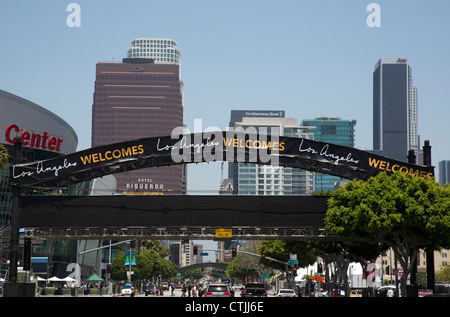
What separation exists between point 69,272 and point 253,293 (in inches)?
3264

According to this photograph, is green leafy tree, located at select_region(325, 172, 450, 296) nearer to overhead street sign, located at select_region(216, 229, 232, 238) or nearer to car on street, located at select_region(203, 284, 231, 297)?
overhead street sign, located at select_region(216, 229, 232, 238)

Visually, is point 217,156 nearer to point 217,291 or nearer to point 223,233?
point 223,233

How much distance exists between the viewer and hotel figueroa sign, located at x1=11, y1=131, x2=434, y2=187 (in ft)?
163

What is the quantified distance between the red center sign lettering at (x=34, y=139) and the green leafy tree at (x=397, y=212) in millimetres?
58093

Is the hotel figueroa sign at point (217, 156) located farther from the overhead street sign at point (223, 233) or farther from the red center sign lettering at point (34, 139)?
the red center sign lettering at point (34, 139)

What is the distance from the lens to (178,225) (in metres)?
52.8

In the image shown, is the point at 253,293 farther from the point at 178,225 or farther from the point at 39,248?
the point at 39,248

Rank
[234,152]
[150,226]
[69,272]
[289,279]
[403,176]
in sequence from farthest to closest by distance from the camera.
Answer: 1. [69,272]
2. [289,279]
3. [150,226]
4. [234,152]
5. [403,176]

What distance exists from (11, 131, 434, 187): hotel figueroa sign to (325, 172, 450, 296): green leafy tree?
2592 millimetres


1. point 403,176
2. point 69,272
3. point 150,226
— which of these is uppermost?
point 403,176

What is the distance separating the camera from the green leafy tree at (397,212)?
44.3 m

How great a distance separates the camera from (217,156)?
163ft

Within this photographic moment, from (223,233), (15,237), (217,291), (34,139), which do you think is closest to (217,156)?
(223,233)
